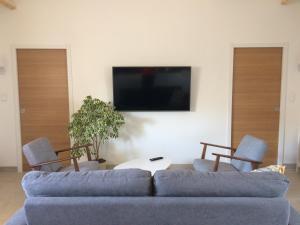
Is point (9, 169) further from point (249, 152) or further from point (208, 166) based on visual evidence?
point (249, 152)

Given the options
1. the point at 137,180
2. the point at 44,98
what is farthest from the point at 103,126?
the point at 137,180

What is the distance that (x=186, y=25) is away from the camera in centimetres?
424

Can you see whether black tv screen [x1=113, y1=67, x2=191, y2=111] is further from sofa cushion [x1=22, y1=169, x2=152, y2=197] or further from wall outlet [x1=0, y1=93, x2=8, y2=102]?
sofa cushion [x1=22, y1=169, x2=152, y2=197]

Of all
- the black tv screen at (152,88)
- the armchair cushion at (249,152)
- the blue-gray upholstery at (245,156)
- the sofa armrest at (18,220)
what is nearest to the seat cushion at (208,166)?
the blue-gray upholstery at (245,156)

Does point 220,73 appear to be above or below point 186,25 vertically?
below

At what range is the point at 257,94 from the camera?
437 cm

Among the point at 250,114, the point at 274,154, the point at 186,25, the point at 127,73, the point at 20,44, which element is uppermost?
the point at 186,25

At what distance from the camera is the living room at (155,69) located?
4203 millimetres

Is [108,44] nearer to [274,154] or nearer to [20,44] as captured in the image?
[20,44]

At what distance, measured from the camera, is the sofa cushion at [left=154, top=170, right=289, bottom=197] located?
5.66 ft

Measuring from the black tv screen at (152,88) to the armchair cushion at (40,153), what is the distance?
130 cm

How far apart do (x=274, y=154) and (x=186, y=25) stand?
8.35 feet

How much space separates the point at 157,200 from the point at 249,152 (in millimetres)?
2063

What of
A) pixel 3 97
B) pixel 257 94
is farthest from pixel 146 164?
pixel 3 97
